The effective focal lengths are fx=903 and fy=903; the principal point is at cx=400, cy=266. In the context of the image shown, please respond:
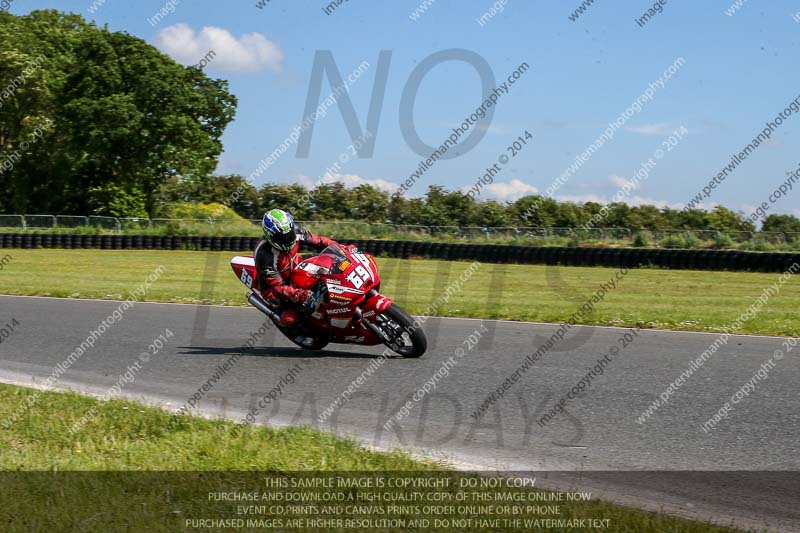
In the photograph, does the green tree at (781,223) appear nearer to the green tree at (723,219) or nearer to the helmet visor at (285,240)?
the green tree at (723,219)

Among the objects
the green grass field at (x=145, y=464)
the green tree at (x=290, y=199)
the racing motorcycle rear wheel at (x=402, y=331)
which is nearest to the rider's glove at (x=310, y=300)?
the racing motorcycle rear wheel at (x=402, y=331)

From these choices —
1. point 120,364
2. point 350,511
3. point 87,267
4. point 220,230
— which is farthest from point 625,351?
point 220,230

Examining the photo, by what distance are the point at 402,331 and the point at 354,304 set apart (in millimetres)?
622

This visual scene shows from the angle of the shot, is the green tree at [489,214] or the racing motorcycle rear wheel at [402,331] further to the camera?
the green tree at [489,214]

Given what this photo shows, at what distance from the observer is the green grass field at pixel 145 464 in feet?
15.3

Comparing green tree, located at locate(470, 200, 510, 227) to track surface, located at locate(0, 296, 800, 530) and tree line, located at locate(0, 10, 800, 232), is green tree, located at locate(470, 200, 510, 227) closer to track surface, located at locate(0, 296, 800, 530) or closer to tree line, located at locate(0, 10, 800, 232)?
tree line, located at locate(0, 10, 800, 232)

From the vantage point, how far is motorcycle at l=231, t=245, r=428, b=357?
1010 centimetres

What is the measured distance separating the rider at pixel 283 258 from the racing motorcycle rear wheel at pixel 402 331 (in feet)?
2.80

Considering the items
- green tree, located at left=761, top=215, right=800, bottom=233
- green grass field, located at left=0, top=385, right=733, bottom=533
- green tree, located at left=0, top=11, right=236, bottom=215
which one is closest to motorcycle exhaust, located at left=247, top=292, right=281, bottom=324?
green grass field, located at left=0, top=385, right=733, bottom=533

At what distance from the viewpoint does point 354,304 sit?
1011cm

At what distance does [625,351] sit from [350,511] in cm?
665

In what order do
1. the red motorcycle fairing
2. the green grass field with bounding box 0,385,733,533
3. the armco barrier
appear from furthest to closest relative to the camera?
1. the armco barrier
2. the red motorcycle fairing
3. the green grass field with bounding box 0,385,733,533

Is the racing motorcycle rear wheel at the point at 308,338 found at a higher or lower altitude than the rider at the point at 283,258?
lower

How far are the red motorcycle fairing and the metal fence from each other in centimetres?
2466
